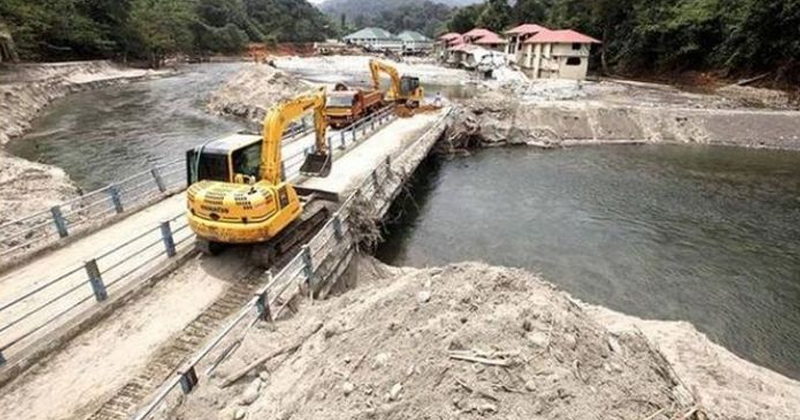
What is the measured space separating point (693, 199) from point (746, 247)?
5.31m

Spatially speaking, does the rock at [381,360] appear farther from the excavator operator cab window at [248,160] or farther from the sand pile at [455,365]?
the excavator operator cab window at [248,160]

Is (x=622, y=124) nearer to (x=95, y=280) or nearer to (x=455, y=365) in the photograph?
(x=455, y=365)

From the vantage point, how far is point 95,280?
29.7 ft

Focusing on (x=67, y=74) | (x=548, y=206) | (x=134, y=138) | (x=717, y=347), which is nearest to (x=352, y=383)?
(x=717, y=347)

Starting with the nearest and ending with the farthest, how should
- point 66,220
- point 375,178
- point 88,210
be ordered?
point 66,220
point 88,210
point 375,178

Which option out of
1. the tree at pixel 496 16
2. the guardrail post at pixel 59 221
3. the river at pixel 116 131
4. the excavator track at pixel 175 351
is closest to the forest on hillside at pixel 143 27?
the river at pixel 116 131

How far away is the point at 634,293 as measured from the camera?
545 inches

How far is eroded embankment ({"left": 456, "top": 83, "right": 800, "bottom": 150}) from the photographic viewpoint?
100 feet

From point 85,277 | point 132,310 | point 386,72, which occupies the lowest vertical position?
point 132,310

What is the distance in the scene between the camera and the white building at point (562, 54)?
169 ft

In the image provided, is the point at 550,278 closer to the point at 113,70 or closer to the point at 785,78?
the point at 785,78

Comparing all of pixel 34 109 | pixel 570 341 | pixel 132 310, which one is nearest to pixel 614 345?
pixel 570 341

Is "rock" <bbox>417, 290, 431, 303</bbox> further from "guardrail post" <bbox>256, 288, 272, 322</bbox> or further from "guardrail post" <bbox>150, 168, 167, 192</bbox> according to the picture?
"guardrail post" <bbox>150, 168, 167, 192</bbox>

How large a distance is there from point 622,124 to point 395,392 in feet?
105
